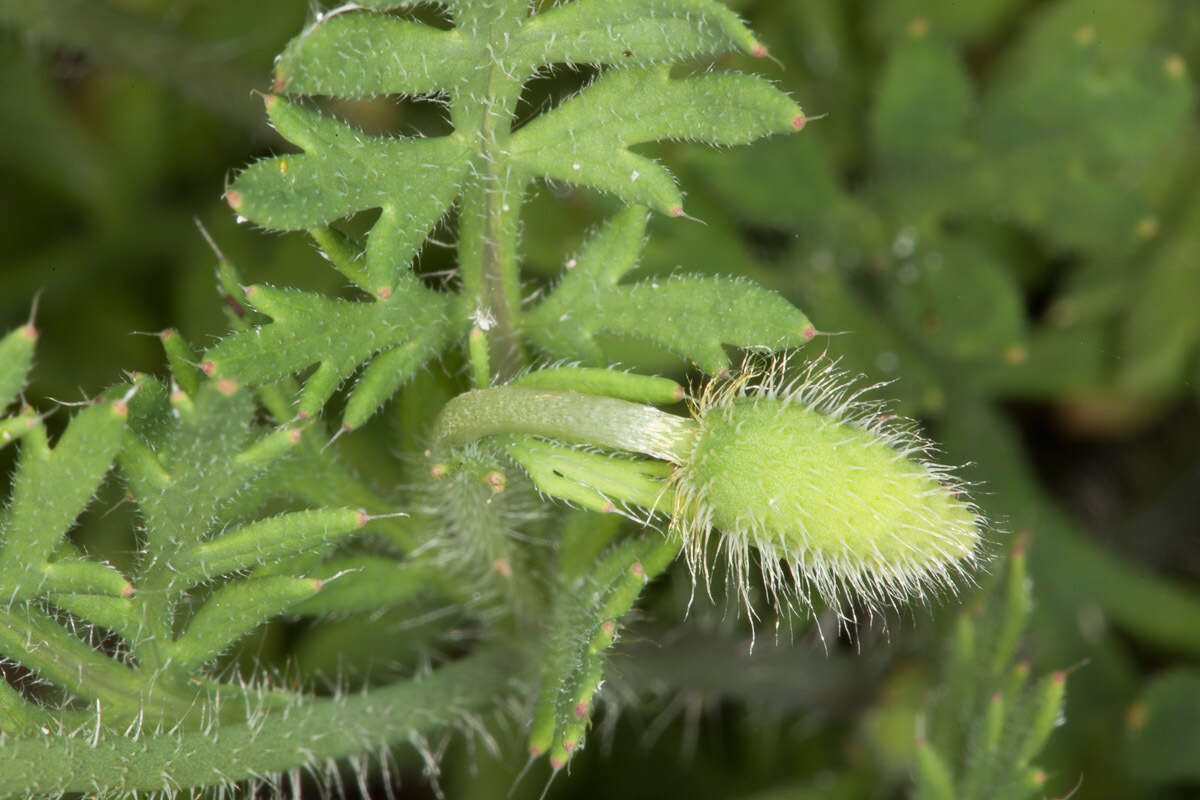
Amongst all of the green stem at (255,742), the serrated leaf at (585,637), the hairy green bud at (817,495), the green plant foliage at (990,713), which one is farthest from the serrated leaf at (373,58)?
the green plant foliage at (990,713)

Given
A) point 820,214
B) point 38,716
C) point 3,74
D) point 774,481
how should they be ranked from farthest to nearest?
point 3,74 < point 820,214 < point 38,716 < point 774,481

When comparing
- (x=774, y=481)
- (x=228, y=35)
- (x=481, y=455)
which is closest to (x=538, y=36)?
(x=481, y=455)

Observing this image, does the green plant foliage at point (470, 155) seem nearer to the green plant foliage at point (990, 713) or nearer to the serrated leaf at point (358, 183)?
the serrated leaf at point (358, 183)

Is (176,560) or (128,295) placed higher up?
(176,560)

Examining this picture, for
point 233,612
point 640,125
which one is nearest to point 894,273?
point 640,125

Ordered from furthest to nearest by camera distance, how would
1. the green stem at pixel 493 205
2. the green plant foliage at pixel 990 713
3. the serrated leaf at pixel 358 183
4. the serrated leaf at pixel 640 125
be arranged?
the green plant foliage at pixel 990 713
the green stem at pixel 493 205
the serrated leaf at pixel 640 125
the serrated leaf at pixel 358 183

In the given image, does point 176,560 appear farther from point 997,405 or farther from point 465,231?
point 997,405

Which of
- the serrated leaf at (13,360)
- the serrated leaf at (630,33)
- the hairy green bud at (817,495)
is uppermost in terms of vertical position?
the serrated leaf at (630,33)

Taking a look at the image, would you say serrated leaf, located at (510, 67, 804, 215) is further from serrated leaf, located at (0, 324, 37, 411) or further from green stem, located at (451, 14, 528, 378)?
serrated leaf, located at (0, 324, 37, 411)
